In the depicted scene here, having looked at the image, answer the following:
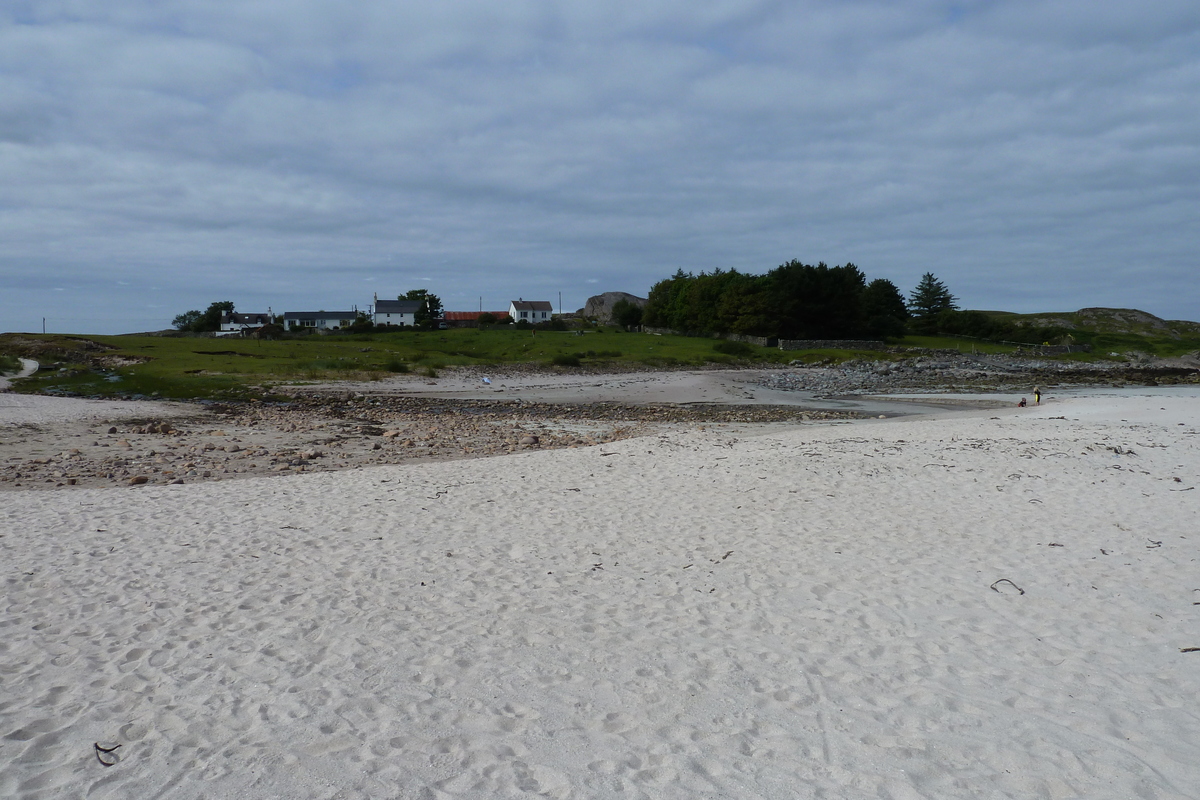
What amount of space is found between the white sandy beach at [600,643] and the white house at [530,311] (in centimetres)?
10751

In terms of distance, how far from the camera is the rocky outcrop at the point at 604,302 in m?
109

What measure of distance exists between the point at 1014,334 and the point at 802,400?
66.9 metres

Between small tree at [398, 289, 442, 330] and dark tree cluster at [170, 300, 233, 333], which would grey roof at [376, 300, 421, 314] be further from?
dark tree cluster at [170, 300, 233, 333]

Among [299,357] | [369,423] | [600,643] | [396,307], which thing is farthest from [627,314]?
[600,643]

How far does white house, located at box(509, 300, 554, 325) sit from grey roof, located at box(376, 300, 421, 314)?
16.4 metres

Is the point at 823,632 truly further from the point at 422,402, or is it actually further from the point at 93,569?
the point at 422,402

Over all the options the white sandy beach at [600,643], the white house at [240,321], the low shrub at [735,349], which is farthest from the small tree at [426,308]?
the white sandy beach at [600,643]

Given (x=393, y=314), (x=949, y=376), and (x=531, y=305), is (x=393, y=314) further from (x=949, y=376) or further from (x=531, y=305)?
(x=949, y=376)

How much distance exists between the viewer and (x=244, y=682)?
519 centimetres

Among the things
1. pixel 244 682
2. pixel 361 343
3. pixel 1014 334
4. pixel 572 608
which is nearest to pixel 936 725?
pixel 572 608

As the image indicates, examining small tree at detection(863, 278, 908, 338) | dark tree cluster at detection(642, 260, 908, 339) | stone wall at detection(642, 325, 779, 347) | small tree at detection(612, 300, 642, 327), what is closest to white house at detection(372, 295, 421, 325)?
small tree at detection(612, 300, 642, 327)

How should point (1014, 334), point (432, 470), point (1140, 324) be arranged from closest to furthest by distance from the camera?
1. point (432, 470)
2. point (1014, 334)
3. point (1140, 324)

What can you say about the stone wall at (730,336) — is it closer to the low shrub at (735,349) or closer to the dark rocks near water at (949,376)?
the low shrub at (735,349)

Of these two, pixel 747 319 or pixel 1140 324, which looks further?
pixel 1140 324
